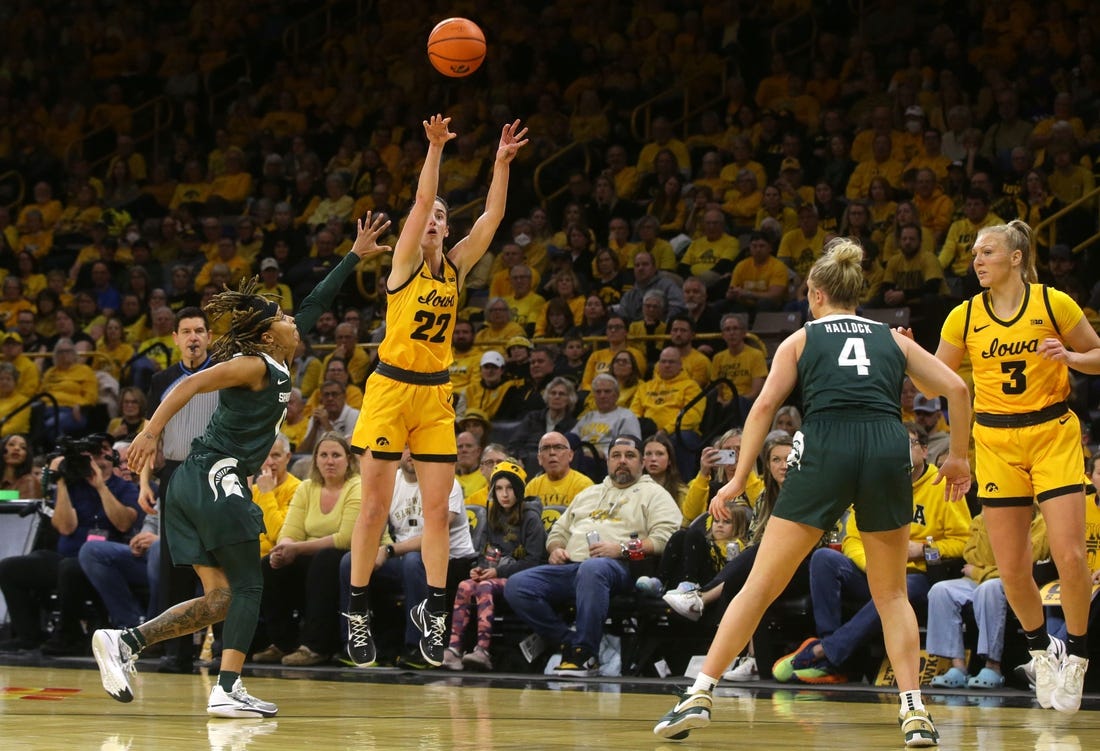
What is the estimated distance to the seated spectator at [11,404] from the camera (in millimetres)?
15203

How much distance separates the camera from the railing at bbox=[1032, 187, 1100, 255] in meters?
12.8

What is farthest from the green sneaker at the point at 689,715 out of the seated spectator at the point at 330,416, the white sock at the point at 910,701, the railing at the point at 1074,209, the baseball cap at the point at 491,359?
the railing at the point at 1074,209

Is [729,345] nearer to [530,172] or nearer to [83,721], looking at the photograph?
[530,172]

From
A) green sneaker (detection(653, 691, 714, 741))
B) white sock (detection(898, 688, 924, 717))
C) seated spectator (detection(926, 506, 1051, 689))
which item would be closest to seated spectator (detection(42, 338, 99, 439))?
seated spectator (detection(926, 506, 1051, 689))

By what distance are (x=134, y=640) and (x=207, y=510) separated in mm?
808

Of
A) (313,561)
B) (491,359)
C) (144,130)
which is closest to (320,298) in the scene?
(313,561)

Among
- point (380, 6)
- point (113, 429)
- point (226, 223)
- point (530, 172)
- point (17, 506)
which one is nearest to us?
point (17, 506)

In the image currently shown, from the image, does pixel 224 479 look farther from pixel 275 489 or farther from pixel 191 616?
pixel 275 489

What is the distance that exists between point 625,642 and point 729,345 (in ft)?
10.6

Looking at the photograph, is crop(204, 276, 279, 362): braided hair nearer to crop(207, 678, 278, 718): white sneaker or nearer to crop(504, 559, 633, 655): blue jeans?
crop(207, 678, 278, 718): white sneaker

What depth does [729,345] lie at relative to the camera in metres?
12.8

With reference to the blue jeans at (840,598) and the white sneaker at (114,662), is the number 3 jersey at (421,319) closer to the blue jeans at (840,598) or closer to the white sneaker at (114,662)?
the white sneaker at (114,662)

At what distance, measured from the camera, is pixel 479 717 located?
23.8 feet

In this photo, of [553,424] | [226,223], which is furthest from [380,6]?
[553,424]
